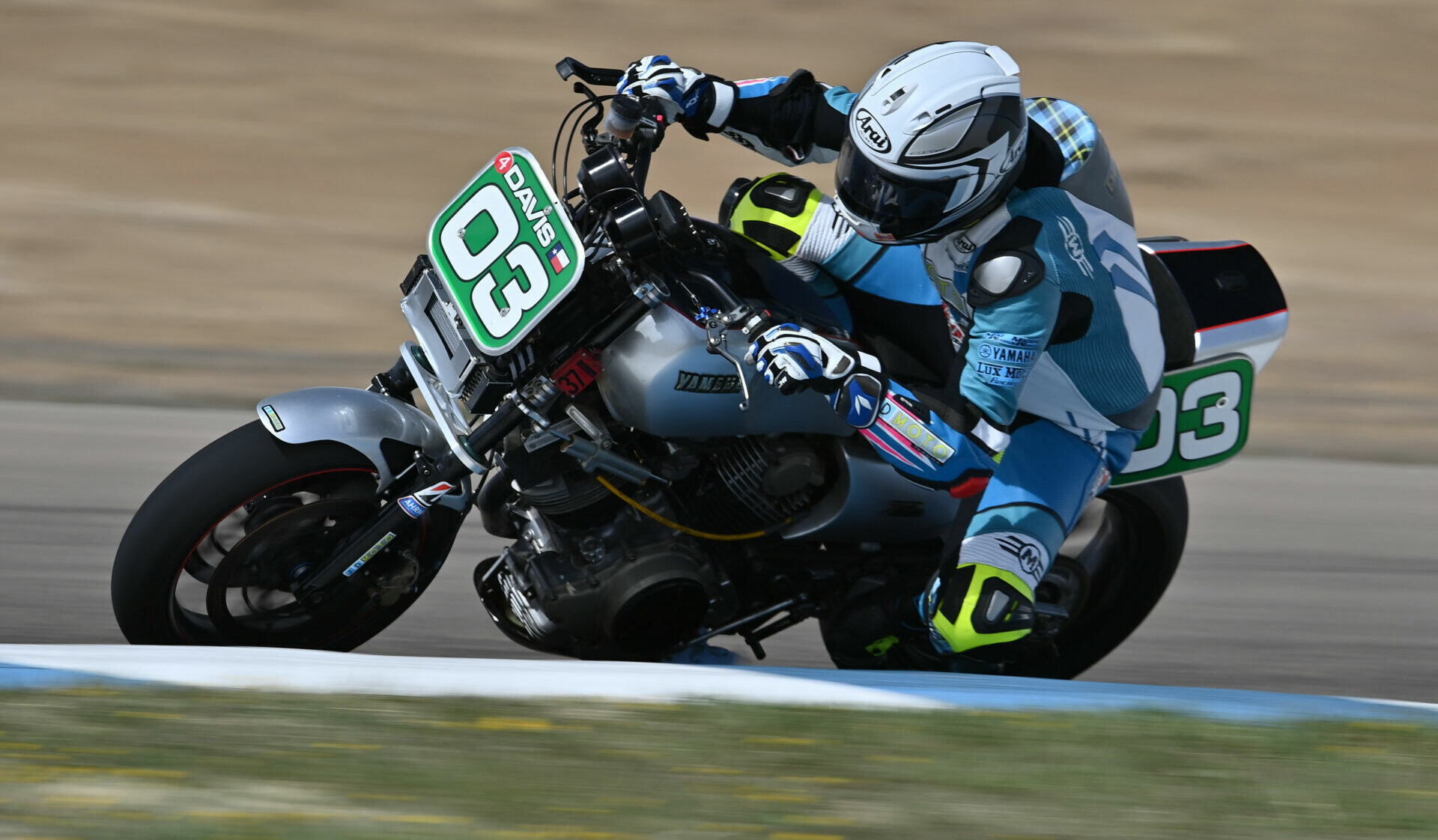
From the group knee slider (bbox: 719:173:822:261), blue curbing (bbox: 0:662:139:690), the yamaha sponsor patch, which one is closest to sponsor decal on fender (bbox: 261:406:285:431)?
blue curbing (bbox: 0:662:139:690)

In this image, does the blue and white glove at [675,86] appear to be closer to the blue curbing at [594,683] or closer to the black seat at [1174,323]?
the black seat at [1174,323]

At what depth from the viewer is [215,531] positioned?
349 cm

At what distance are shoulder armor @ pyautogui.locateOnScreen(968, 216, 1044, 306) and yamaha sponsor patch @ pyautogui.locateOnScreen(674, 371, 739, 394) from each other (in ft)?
1.80

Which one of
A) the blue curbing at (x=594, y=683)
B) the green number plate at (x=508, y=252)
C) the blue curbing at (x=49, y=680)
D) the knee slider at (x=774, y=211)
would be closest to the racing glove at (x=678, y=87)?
the knee slider at (x=774, y=211)

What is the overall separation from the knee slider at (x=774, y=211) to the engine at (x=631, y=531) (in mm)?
A: 477

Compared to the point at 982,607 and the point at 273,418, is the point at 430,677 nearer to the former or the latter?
the point at 273,418

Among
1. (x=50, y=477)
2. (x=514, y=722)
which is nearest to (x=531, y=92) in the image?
(x=50, y=477)

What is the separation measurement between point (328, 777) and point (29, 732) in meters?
0.58

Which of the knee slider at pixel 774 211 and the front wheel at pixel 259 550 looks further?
the knee slider at pixel 774 211

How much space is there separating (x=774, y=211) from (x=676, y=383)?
1.90ft

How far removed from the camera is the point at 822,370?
3211 millimetres

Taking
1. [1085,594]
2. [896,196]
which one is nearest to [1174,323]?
[1085,594]

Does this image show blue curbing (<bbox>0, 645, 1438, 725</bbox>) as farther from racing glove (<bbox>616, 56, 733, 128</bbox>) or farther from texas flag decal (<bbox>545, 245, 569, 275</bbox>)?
racing glove (<bbox>616, 56, 733, 128</bbox>)

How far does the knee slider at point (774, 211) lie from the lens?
3678mm
